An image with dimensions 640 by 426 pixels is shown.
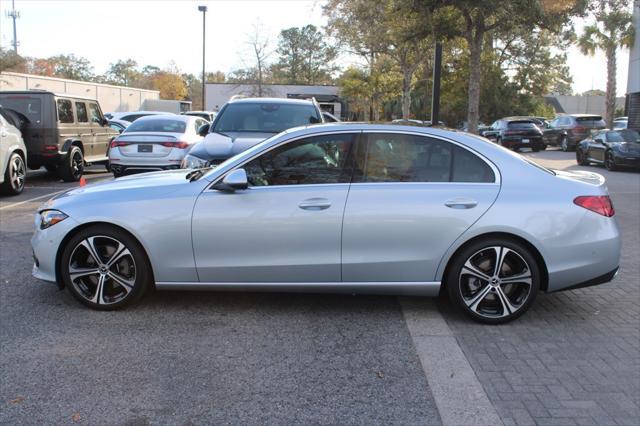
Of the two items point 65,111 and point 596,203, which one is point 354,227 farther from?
point 65,111

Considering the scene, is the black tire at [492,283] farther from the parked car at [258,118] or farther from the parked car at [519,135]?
the parked car at [519,135]

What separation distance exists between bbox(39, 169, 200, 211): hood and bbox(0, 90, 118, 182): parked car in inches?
326

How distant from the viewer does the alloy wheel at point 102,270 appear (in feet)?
15.4

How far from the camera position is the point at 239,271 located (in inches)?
181

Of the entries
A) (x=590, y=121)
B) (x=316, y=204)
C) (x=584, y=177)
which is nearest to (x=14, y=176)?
(x=316, y=204)

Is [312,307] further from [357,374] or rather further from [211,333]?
[357,374]

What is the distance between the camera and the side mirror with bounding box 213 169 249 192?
14.7ft

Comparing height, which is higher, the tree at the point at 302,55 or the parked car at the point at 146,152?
the tree at the point at 302,55

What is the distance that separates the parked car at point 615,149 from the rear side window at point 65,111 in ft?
50.2

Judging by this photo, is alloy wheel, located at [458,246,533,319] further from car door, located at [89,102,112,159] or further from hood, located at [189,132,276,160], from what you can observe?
car door, located at [89,102,112,159]

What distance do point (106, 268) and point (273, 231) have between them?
4.68 ft

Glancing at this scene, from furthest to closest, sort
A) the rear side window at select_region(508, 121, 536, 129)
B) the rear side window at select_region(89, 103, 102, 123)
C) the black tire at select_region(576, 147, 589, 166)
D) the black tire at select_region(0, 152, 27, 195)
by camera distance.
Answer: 1. the rear side window at select_region(508, 121, 536, 129)
2. the black tire at select_region(576, 147, 589, 166)
3. the rear side window at select_region(89, 103, 102, 123)
4. the black tire at select_region(0, 152, 27, 195)

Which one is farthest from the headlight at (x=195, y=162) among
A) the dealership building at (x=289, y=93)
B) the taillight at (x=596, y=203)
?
the dealership building at (x=289, y=93)

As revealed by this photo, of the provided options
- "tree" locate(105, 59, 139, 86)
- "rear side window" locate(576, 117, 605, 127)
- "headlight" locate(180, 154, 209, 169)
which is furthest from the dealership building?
"tree" locate(105, 59, 139, 86)
